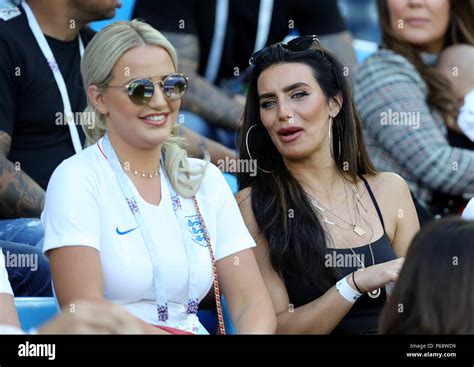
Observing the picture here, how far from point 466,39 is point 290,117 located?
153 centimetres

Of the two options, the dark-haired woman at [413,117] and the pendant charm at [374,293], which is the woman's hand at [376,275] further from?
the dark-haired woman at [413,117]

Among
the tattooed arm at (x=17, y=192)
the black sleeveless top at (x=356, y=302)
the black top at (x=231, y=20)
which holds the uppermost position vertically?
the black top at (x=231, y=20)

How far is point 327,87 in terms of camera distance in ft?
12.8

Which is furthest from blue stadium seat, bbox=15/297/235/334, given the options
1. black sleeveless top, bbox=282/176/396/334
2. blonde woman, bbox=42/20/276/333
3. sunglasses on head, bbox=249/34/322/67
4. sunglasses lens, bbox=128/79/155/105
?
sunglasses on head, bbox=249/34/322/67

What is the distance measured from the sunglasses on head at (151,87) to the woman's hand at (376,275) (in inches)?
32.2

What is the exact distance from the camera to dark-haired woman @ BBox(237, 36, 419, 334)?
11.9ft

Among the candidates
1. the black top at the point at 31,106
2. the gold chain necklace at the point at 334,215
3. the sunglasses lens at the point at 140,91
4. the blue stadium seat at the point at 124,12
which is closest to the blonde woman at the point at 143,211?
the sunglasses lens at the point at 140,91

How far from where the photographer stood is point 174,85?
11.1ft

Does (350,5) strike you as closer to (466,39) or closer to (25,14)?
(466,39)

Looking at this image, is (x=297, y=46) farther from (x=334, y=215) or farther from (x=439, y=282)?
(x=439, y=282)

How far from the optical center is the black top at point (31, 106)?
13.4ft

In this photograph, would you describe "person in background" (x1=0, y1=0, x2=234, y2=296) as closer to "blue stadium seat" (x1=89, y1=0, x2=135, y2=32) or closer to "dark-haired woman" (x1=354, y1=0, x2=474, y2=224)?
"blue stadium seat" (x1=89, y1=0, x2=135, y2=32)

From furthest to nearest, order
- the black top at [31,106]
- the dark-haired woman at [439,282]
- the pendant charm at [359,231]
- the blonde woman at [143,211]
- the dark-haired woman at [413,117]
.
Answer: the dark-haired woman at [413,117]
the black top at [31,106]
the pendant charm at [359,231]
the blonde woman at [143,211]
the dark-haired woman at [439,282]
